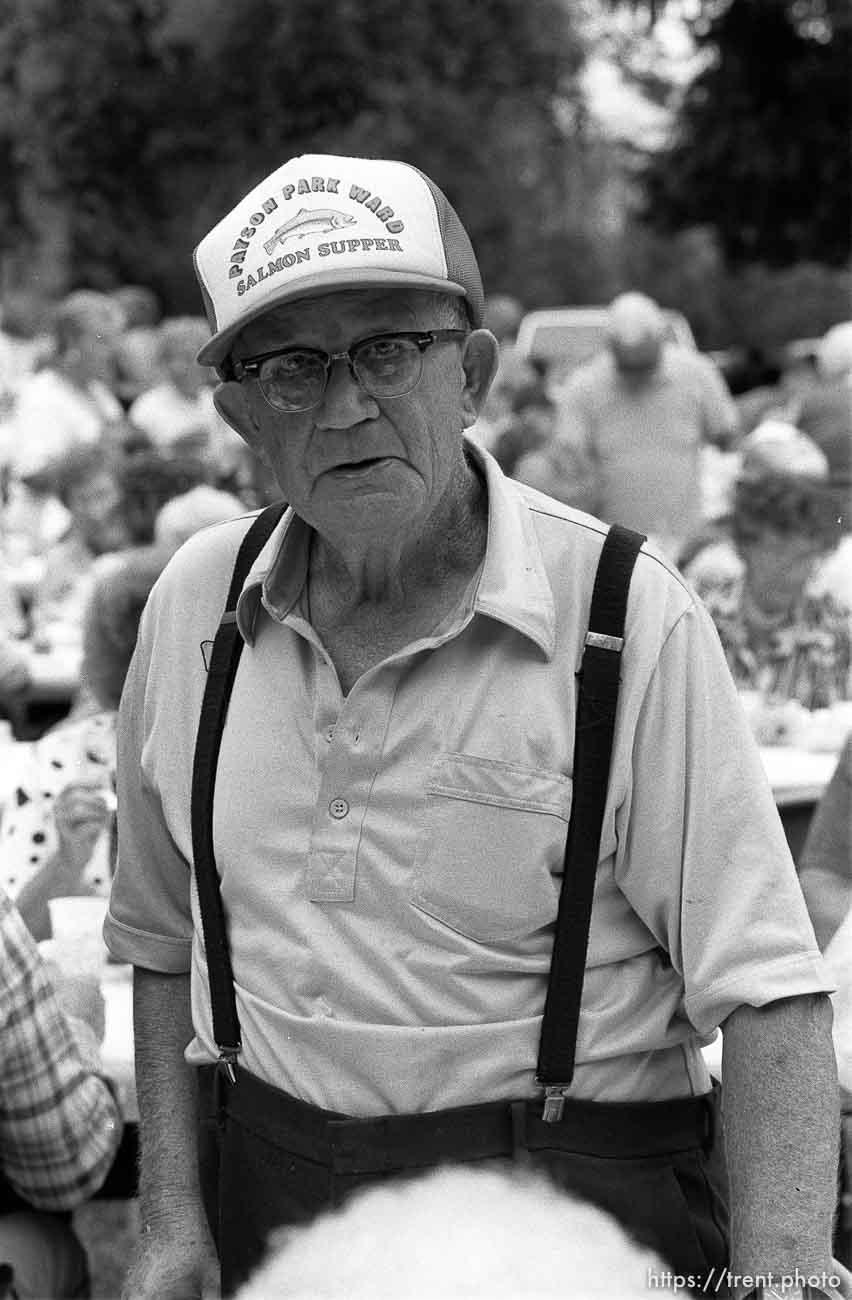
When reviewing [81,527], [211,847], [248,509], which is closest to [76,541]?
[81,527]

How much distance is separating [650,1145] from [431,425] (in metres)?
0.77

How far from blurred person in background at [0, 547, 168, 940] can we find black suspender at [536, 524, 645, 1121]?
157cm

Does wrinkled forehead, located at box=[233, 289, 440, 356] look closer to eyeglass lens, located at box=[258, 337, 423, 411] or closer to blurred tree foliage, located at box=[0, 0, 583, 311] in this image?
eyeglass lens, located at box=[258, 337, 423, 411]

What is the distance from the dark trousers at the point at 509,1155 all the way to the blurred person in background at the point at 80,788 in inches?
51.1

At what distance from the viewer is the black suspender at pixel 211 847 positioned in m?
1.93

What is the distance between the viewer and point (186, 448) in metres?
6.84

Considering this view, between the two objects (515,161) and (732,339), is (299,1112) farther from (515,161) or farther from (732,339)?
(732,339)

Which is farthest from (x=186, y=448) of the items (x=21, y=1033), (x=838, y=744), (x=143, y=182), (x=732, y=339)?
(x=732, y=339)

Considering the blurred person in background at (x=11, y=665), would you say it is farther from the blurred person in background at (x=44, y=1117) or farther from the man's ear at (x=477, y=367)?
the man's ear at (x=477, y=367)

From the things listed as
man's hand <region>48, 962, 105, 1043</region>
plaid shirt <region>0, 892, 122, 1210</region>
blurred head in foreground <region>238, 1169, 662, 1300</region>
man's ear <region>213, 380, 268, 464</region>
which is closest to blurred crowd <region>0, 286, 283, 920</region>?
man's hand <region>48, 962, 105, 1043</region>

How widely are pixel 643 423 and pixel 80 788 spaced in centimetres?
565

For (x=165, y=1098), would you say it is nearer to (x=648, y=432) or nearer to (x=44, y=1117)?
(x=44, y=1117)

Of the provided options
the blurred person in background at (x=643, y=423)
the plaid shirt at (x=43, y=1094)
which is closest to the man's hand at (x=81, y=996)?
the plaid shirt at (x=43, y=1094)

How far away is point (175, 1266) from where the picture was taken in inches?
79.0
